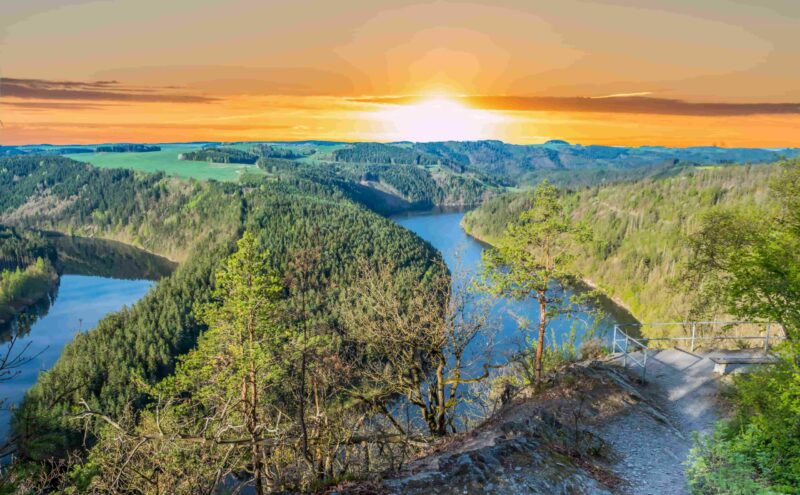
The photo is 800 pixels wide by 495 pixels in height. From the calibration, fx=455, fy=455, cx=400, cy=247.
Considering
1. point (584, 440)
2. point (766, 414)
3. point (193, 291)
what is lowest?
point (193, 291)

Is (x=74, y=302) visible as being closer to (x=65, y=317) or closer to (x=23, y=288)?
(x=23, y=288)

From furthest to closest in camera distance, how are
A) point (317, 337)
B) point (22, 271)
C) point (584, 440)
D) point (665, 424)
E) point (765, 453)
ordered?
1. point (22, 271)
2. point (665, 424)
3. point (317, 337)
4. point (584, 440)
5. point (765, 453)

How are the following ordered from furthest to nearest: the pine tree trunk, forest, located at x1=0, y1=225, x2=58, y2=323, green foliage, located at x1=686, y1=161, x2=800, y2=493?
forest, located at x1=0, y1=225, x2=58, y2=323, the pine tree trunk, green foliage, located at x1=686, y1=161, x2=800, y2=493

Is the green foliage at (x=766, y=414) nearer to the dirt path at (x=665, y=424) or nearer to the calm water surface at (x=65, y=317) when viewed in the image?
the dirt path at (x=665, y=424)

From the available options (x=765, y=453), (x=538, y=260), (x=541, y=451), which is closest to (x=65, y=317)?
(x=538, y=260)

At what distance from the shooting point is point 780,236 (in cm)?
1659

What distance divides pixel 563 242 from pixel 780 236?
785 centimetres

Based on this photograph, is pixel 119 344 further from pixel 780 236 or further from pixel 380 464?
pixel 780 236

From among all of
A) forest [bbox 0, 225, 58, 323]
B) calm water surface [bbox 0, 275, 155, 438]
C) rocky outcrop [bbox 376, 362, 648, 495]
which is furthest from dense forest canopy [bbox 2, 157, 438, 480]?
forest [bbox 0, 225, 58, 323]

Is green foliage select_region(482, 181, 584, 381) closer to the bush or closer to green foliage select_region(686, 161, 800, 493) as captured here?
green foliage select_region(686, 161, 800, 493)

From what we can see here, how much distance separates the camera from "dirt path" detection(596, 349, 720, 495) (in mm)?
14109

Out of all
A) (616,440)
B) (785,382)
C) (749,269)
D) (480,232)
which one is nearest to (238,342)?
(616,440)

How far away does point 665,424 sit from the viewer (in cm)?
1762

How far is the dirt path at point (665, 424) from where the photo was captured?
14.1 meters
